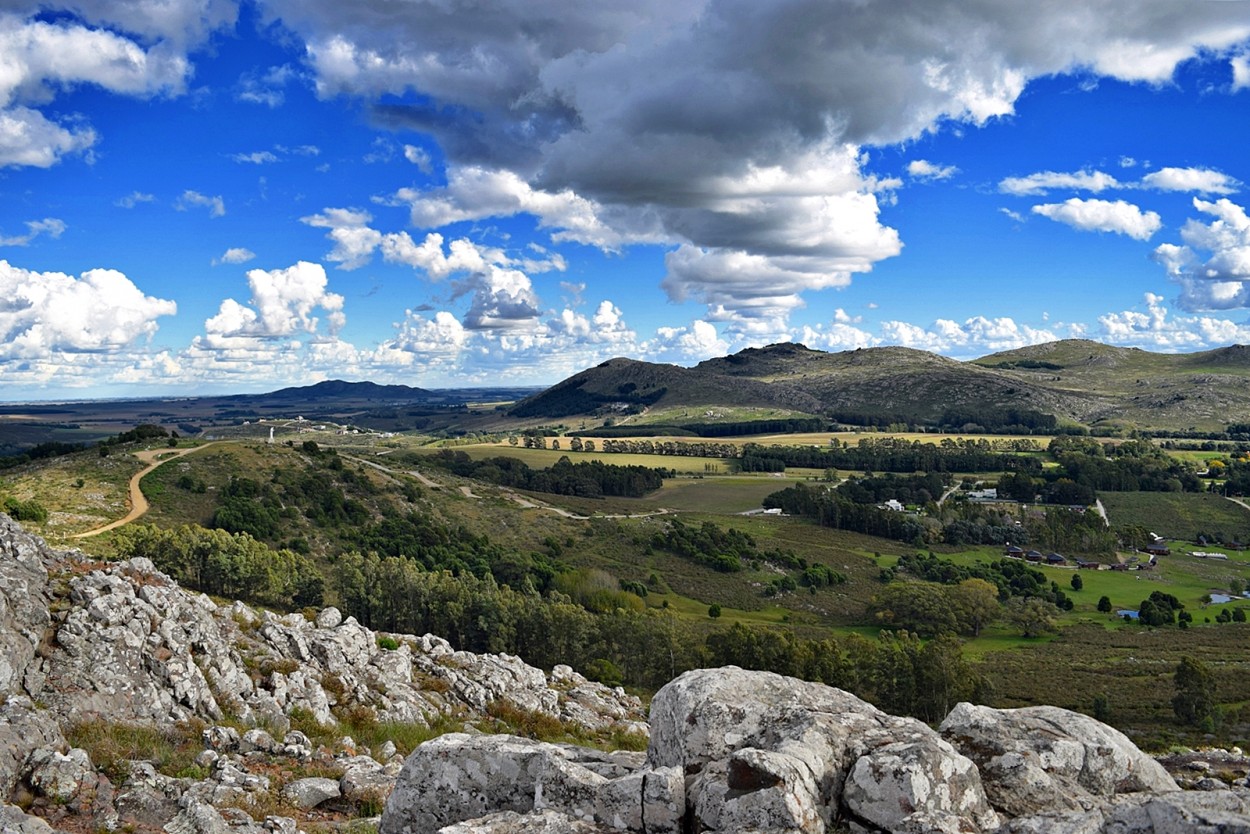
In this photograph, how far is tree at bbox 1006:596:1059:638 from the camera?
114m

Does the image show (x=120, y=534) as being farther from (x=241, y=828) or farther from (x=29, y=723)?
(x=241, y=828)

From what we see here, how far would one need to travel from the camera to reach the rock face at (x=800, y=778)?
9.59 metres

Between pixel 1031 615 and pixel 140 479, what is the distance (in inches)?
5853

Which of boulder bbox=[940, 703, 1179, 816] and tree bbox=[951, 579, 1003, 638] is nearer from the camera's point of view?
boulder bbox=[940, 703, 1179, 816]

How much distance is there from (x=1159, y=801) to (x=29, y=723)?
907 inches

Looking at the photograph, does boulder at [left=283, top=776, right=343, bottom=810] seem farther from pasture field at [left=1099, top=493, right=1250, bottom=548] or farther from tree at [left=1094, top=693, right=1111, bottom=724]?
pasture field at [left=1099, top=493, right=1250, bottom=548]

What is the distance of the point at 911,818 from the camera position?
9.54m

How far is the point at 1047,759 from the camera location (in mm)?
11539

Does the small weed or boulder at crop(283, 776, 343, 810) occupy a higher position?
the small weed

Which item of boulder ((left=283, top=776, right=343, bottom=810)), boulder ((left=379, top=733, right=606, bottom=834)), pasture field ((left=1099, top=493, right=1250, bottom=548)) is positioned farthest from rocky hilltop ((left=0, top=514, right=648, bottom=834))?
pasture field ((left=1099, top=493, right=1250, bottom=548))

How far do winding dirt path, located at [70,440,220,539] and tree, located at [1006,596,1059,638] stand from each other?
13338cm

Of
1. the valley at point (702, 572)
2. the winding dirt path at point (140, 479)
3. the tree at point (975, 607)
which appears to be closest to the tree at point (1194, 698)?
the valley at point (702, 572)

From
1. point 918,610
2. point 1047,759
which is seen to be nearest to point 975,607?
point 918,610

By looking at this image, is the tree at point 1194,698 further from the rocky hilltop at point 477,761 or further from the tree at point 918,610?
the rocky hilltop at point 477,761
